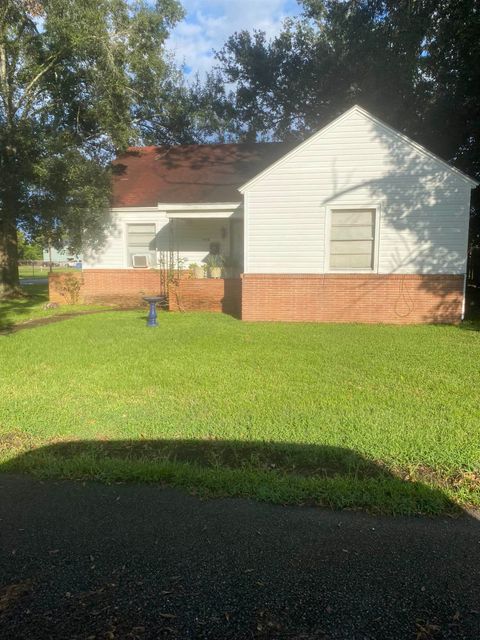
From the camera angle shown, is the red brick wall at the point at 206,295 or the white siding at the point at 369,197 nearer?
the white siding at the point at 369,197

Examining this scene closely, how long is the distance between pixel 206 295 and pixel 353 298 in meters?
4.50

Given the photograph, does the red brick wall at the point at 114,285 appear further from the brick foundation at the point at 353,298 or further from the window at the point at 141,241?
the brick foundation at the point at 353,298


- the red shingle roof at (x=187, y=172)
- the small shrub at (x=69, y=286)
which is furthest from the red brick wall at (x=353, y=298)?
the small shrub at (x=69, y=286)

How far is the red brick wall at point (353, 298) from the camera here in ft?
37.9

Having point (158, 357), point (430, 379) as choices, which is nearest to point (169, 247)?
point (158, 357)

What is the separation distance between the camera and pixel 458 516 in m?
3.11

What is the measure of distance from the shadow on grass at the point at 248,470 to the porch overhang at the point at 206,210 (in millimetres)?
10978

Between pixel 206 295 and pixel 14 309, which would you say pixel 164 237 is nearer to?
pixel 206 295

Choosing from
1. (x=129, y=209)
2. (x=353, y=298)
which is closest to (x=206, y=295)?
(x=353, y=298)

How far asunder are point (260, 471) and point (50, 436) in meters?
2.18

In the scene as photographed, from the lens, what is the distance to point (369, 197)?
11.6 m

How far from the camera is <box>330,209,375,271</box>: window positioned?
11766 mm

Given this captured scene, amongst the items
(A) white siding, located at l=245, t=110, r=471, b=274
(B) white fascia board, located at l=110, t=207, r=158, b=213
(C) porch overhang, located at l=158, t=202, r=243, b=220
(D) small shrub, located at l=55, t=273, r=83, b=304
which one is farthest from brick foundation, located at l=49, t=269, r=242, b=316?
(A) white siding, located at l=245, t=110, r=471, b=274

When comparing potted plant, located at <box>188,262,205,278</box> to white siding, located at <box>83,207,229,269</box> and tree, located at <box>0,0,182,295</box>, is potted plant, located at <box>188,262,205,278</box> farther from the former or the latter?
tree, located at <box>0,0,182,295</box>
